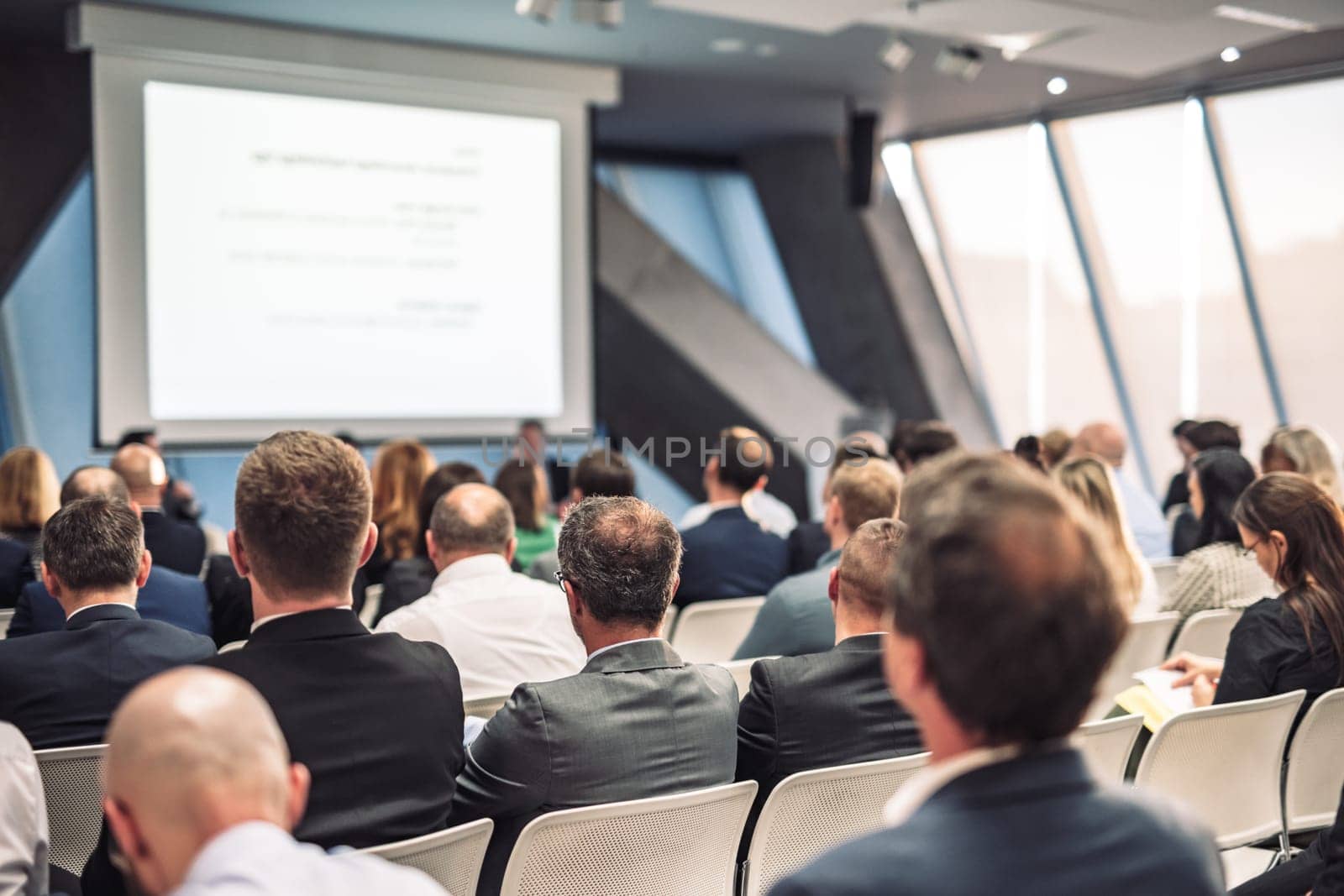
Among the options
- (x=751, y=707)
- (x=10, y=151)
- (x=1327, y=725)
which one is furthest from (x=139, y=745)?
(x=10, y=151)

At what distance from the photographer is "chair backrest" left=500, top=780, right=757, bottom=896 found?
1.98 m

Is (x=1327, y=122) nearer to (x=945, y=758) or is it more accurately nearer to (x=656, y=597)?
(x=656, y=597)

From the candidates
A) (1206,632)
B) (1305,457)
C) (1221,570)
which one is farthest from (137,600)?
(1305,457)

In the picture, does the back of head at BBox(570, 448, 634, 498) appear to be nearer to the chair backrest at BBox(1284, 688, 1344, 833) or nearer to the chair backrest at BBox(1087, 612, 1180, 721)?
the chair backrest at BBox(1087, 612, 1180, 721)

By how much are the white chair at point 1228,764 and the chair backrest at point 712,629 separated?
5.37ft

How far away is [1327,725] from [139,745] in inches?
98.9

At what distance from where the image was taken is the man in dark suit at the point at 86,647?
2.43 m

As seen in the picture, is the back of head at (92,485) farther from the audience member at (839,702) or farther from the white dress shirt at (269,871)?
the white dress shirt at (269,871)

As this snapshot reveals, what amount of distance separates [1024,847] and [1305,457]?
4.52 m

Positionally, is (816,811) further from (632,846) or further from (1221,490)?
(1221,490)

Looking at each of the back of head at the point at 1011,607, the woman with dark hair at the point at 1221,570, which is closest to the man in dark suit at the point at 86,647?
the back of head at the point at 1011,607

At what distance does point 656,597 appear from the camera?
233cm

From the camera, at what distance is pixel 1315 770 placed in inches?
111

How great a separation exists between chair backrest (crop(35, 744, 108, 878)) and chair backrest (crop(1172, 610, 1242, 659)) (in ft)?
9.44
